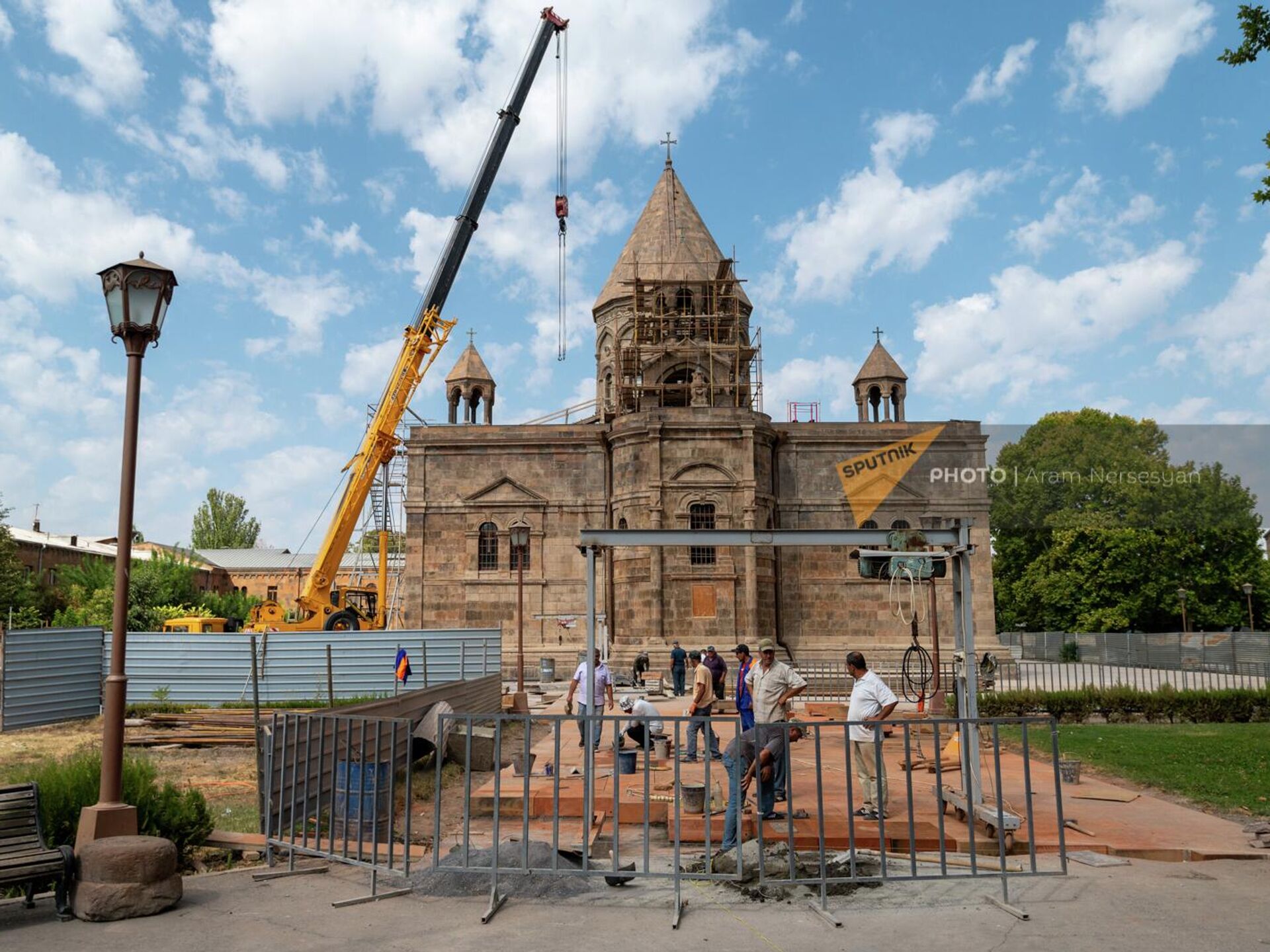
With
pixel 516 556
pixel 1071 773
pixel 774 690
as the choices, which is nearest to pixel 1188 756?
pixel 1071 773

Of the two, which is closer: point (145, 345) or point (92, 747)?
point (145, 345)

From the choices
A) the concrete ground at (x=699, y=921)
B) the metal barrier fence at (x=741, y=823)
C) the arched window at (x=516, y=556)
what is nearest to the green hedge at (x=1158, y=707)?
the metal barrier fence at (x=741, y=823)

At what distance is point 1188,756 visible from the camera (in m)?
13.6

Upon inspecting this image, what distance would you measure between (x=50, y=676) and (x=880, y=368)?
29783 mm

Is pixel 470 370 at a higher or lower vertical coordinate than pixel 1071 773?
higher

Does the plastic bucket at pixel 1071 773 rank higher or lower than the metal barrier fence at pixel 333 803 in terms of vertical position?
lower

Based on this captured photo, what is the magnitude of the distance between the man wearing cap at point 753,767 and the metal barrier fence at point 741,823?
0.03 metres

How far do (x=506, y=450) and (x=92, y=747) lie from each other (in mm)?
18989

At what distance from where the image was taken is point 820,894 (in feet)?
21.5

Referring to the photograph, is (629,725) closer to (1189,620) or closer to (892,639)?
(892,639)

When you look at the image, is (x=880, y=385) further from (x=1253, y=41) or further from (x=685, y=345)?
(x=1253, y=41)

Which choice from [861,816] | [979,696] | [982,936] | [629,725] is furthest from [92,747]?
[979,696]

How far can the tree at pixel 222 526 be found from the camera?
7625 centimetres

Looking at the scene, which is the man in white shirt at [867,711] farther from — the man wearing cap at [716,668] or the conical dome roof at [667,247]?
the conical dome roof at [667,247]
